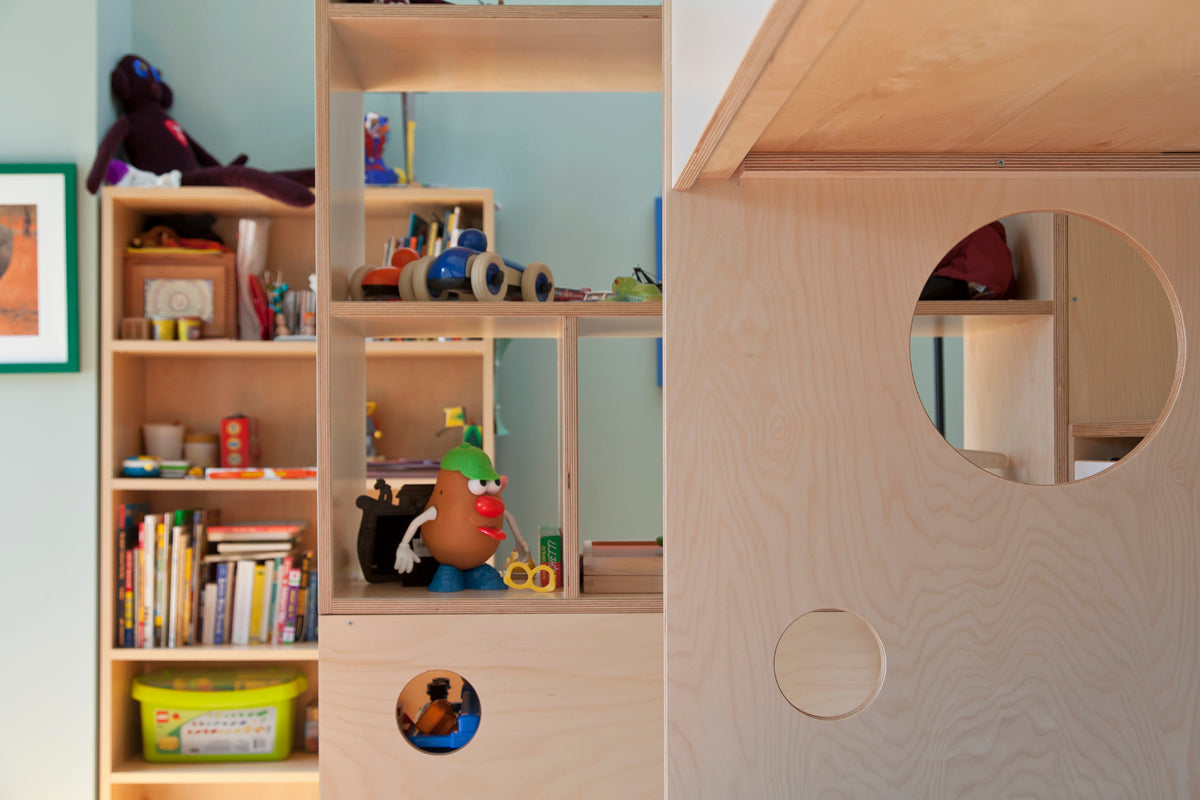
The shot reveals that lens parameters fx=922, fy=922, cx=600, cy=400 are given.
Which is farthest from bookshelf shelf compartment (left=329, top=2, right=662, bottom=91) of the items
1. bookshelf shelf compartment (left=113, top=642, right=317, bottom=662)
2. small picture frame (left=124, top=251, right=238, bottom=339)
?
bookshelf shelf compartment (left=113, top=642, right=317, bottom=662)

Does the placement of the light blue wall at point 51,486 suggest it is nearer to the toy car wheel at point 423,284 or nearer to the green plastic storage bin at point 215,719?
the green plastic storage bin at point 215,719

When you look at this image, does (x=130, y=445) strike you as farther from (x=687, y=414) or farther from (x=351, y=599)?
(x=687, y=414)

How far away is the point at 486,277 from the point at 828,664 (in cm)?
65

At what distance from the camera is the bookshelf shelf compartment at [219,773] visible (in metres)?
2.15

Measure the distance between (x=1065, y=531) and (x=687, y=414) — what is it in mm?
333

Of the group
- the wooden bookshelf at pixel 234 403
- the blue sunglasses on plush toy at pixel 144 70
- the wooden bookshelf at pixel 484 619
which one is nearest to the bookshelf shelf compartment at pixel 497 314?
the wooden bookshelf at pixel 484 619

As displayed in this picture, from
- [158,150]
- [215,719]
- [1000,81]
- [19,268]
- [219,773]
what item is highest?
[158,150]

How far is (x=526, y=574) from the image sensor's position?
4.18 feet

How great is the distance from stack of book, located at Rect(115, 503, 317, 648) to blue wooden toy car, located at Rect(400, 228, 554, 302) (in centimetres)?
121

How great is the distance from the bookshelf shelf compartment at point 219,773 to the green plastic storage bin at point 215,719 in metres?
0.03

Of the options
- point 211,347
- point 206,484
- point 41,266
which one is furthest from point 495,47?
point 41,266

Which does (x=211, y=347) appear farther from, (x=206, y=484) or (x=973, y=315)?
(x=973, y=315)

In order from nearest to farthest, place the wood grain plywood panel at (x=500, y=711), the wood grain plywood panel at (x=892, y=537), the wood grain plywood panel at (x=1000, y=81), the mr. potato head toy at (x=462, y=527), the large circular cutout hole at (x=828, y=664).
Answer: the wood grain plywood panel at (x=1000, y=81) → the wood grain plywood panel at (x=892, y=537) → the large circular cutout hole at (x=828, y=664) → the wood grain plywood panel at (x=500, y=711) → the mr. potato head toy at (x=462, y=527)

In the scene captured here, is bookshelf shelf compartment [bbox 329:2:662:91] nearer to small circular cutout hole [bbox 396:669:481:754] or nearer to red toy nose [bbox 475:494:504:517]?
red toy nose [bbox 475:494:504:517]
